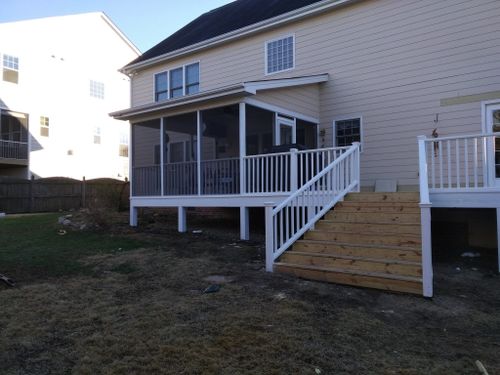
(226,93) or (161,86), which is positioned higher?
(161,86)

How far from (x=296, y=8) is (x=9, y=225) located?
10839mm

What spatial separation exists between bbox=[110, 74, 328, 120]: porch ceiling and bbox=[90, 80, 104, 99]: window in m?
14.5

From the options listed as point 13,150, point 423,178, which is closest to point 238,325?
point 423,178

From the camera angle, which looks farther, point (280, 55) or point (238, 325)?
point (280, 55)

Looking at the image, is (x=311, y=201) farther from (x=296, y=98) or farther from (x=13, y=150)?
(x=13, y=150)

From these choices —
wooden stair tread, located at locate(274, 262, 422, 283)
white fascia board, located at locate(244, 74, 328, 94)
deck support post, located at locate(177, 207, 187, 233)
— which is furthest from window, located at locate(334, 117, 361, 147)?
wooden stair tread, located at locate(274, 262, 422, 283)

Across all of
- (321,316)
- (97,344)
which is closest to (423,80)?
(321,316)

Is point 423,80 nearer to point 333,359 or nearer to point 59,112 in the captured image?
point 333,359

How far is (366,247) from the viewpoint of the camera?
6.32 meters

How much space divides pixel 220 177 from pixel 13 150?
52.3 ft

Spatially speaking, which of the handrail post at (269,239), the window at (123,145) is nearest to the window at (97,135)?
the window at (123,145)

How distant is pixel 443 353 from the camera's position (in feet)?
12.1

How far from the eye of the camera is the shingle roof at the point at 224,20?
13.3m

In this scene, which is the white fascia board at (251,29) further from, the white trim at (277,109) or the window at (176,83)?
the white trim at (277,109)
